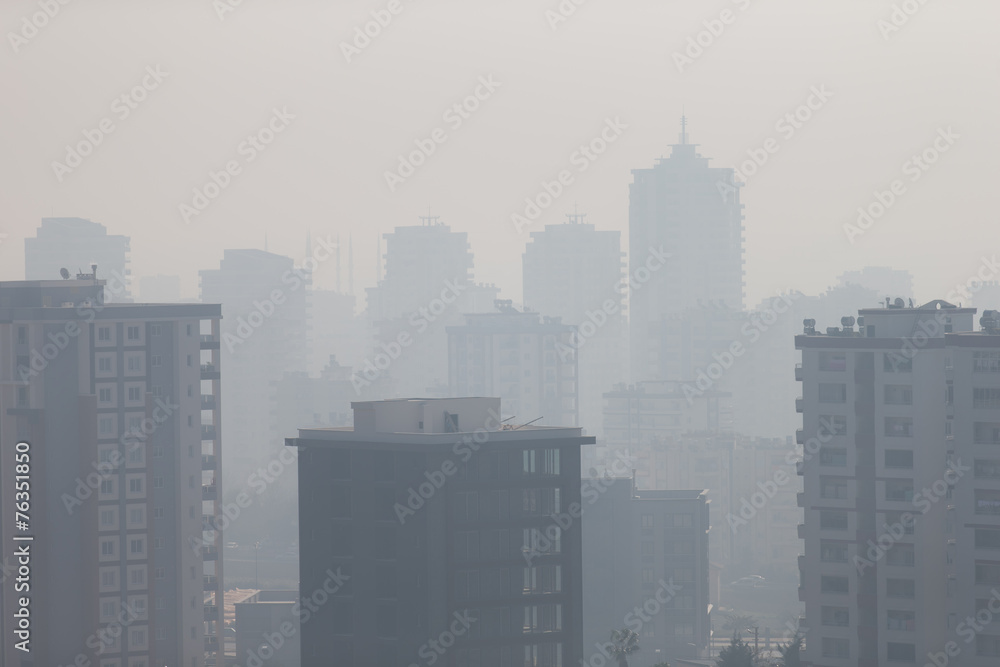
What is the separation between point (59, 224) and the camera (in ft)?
635

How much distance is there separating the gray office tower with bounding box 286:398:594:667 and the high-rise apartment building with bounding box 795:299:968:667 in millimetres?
13250

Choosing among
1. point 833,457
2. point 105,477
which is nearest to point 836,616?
point 833,457

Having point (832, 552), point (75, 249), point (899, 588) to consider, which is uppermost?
point (75, 249)

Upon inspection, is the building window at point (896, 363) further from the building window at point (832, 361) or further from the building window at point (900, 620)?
the building window at point (900, 620)

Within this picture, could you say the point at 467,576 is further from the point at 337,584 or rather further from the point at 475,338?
the point at 475,338

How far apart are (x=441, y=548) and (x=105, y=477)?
19.0 m

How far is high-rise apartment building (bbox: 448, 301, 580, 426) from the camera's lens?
5714 inches

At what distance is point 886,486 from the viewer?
151ft

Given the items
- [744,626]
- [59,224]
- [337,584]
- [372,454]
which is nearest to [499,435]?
[372,454]

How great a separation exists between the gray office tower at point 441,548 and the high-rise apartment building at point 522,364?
350 feet

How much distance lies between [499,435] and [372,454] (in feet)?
11.3

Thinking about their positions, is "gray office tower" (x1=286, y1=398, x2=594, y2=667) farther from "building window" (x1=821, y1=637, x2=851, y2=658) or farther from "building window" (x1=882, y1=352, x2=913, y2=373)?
"building window" (x1=882, y1=352, x2=913, y2=373)

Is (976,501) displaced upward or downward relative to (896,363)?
downward

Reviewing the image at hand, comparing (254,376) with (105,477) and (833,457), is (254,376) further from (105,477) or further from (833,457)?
(833,457)
